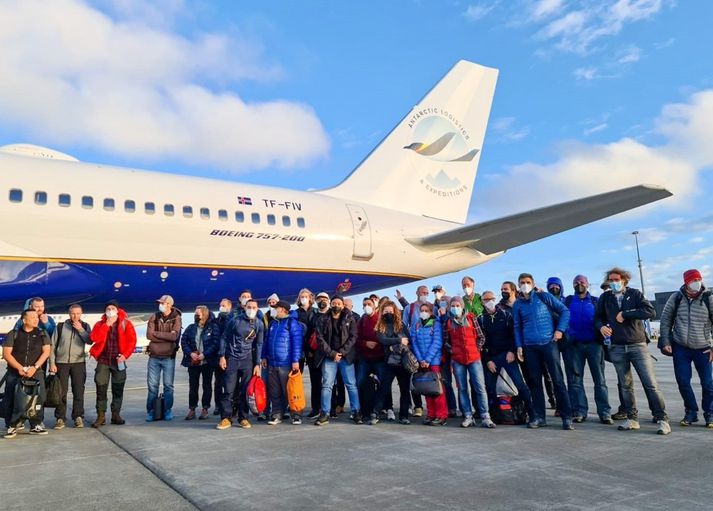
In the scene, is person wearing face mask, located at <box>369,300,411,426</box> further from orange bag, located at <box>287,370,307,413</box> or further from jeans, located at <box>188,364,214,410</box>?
jeans, located at <box>188,364,214,410</box>

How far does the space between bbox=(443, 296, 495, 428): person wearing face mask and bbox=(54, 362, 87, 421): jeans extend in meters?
5.35

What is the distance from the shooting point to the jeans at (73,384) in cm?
695

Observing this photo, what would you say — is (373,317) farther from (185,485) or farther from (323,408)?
(185,485)

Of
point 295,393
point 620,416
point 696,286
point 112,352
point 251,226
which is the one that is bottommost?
point 620,416

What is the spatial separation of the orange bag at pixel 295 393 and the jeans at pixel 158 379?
199cm

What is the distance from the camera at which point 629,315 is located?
6.29 meters

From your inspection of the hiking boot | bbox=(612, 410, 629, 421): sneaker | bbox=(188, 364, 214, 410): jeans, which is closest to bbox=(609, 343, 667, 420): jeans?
bbox=(612, 410, 629, 421): sneaker

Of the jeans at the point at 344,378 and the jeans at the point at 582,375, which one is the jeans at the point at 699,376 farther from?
the jeans at the point at 344,378

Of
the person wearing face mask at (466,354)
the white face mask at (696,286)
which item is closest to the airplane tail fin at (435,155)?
the person wearing face mask at (466,354)

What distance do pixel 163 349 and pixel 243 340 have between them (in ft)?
4.98

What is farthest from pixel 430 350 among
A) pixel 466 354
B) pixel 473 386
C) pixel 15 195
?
pixel 15 195

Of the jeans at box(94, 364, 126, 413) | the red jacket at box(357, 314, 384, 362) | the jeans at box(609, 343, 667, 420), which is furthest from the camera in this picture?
the red jacket at box(357, 314, 384, 362)

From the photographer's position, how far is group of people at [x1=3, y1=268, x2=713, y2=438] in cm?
644

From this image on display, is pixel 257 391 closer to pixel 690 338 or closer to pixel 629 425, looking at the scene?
pixel 629 425
